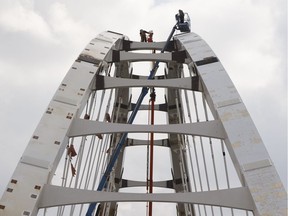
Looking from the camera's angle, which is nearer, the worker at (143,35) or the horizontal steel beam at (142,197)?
the horizontal steel beam at (142,197)

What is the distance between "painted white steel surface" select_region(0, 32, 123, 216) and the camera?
998 cm

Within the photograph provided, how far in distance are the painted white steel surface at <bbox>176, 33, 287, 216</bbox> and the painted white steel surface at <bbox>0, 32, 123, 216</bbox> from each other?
3.61 metres

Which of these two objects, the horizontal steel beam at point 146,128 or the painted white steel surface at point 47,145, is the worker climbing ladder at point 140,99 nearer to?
the painted white steel surface at point 47,145

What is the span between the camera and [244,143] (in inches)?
450

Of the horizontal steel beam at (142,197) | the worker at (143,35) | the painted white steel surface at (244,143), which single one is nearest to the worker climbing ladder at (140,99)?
the worker at (143,35)

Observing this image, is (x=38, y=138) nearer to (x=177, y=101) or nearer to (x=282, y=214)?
(x=282, y=214)

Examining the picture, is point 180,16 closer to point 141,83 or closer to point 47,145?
point 141,83

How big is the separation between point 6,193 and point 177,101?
14017 mm

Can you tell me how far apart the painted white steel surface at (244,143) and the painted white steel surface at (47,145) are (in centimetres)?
361

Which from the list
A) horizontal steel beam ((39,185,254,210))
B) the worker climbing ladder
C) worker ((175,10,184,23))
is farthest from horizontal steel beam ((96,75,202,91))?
worker ((175,10,184,23))

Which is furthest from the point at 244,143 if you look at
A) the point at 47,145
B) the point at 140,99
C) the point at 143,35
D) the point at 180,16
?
the point at 143,35

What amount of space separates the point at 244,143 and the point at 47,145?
15.3ft

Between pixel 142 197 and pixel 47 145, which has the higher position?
pixel 47 145

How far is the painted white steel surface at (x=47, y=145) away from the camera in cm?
998
